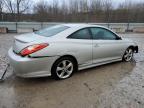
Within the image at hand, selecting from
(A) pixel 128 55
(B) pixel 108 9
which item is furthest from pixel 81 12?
(A) pixel 128 55

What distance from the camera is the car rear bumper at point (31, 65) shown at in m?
3.09

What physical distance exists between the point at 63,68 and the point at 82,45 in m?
0.75

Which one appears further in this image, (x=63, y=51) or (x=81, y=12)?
(x=81, y=12)

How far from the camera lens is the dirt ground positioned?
9.06 ft

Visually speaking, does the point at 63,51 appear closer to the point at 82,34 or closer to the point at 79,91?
the point at 82,34

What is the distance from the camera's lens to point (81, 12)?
90.0 ft

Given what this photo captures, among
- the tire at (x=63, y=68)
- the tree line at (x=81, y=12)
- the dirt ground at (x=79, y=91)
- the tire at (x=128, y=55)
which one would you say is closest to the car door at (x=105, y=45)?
the tire at (x=128, y=55)

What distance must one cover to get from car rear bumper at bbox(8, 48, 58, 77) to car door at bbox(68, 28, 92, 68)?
634mm

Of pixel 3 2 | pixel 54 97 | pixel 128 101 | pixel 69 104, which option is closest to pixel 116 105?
pixel 128 101

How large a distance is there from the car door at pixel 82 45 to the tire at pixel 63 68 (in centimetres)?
21

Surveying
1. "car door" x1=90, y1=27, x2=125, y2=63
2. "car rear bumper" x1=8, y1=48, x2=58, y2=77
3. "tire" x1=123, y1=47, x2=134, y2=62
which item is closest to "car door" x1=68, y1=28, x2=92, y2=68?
"car door" x1=90, y1=27, x2=125, y2=63

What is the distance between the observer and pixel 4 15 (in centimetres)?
2175

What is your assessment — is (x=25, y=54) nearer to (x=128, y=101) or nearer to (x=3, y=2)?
(x=128, y=101)

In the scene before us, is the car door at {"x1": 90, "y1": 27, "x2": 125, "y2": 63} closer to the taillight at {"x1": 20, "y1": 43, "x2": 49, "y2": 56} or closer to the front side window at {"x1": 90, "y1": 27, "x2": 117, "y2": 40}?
the front side window at {"x1": 90, "y1": 27, "x2": 117, "y2": 40}
